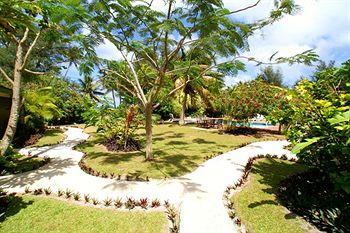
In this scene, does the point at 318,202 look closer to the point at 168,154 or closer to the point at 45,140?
the point at 168,154

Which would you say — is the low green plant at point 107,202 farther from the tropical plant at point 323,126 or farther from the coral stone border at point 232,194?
the tropical plant at point 323,126

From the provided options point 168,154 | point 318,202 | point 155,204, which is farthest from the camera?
point 168,154

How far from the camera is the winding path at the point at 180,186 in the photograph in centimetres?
660

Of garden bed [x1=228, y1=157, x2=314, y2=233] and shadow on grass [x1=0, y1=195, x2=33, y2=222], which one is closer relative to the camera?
garden bed [x1=228, y1=157, x2=314, y2=233]

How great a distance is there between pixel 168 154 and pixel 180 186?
4899mm

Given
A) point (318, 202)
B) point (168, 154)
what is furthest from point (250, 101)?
point (318, 202)

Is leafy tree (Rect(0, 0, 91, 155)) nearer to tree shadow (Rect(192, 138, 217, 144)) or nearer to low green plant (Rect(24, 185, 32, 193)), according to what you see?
low green plant (Rect(24, 185, 32, 193))

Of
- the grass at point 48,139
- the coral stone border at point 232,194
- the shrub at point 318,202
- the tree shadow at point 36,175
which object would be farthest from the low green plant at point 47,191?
the grass at point 48,139

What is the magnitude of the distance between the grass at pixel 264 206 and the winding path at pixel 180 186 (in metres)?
0.51

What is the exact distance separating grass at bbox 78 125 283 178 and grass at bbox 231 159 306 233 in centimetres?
274

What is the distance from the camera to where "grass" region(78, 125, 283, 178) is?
10861 mm

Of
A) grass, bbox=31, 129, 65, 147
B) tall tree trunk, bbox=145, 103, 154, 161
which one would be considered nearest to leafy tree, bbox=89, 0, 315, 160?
tall tree trunk, bbox=145, 103, 154, 161

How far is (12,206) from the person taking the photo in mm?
7527

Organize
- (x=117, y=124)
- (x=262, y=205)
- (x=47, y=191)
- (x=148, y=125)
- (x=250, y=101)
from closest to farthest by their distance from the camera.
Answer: (x=262, y=205) < (x=47, y=191) < (x=148, y=125) < (x=117, y=124) < (x=250, y=101)
